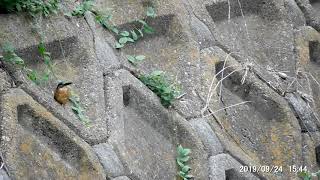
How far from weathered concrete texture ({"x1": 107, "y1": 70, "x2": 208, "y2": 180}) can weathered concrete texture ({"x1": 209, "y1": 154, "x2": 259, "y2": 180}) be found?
31 millimetres

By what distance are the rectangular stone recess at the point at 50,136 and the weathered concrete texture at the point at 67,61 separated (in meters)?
0.07

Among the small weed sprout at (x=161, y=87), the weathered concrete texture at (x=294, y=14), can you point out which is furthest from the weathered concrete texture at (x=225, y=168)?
the weathered concrete texture at (x=294, y=14)

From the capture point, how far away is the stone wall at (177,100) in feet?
7.16

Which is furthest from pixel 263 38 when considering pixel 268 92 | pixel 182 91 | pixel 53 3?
pixel 53 3

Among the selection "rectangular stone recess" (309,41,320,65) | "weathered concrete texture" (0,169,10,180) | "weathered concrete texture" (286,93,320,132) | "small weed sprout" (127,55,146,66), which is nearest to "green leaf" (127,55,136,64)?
"small weed sprout" (127,55,146,66)

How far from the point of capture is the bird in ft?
7.55

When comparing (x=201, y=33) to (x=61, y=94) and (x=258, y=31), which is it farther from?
(x=61, y=94)

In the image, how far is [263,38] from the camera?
10.3 ft

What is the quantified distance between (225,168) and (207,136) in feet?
0.42

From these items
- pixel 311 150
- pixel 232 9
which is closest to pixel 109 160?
pixel 311 150

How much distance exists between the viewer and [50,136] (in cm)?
218

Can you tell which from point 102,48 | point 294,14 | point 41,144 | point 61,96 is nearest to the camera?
point 41,144

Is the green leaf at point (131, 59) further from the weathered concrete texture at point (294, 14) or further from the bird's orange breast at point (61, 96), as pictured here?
the weathered concrete texture at point (294, 14)

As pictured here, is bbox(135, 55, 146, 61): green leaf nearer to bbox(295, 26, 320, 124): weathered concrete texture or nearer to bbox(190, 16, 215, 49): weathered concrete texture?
bbox(190, 16, 215, 49): weathered concrete texture
